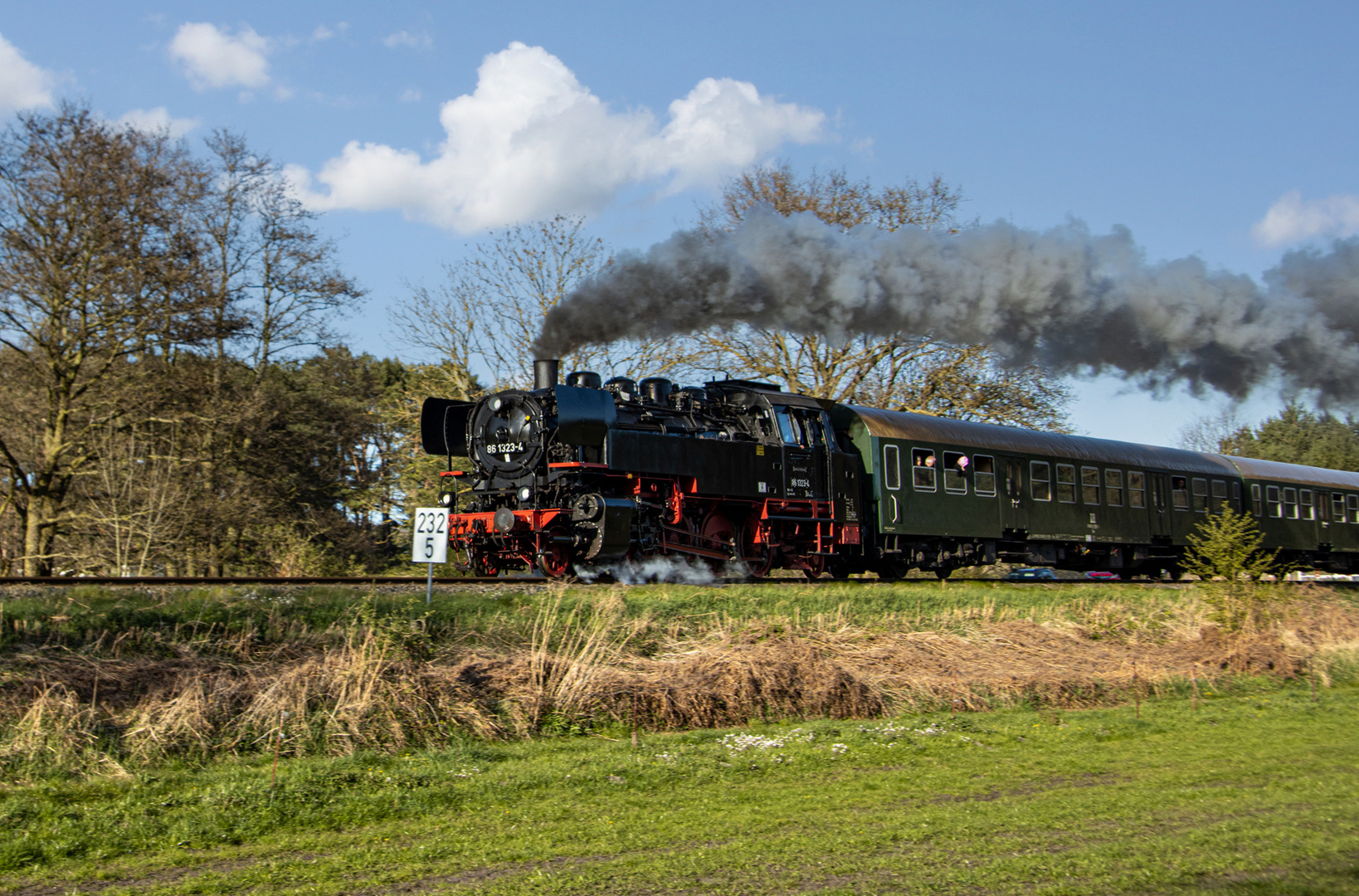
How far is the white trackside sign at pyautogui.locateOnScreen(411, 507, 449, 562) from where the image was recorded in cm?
1291

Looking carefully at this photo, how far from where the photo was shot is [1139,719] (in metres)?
11.1

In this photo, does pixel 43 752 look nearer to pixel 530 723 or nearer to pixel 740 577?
pixel 530 723

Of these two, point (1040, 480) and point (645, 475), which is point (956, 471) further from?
point (645, 475)

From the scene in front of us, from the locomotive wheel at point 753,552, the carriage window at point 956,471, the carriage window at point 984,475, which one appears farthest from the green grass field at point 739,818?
the carriage window at point 984,475

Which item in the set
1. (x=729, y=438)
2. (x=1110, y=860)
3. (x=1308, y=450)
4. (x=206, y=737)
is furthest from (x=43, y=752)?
(x=1308, y=450)

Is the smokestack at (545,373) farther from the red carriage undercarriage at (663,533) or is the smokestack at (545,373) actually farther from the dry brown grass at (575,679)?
the dry brown grass at (575,679)

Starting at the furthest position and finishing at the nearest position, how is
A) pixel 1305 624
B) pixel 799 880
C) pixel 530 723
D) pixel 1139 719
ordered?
pixel 1305 624 < pixel 1139 719 < pixel 530 723 < pixel 799 880

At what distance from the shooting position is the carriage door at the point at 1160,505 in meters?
25.1

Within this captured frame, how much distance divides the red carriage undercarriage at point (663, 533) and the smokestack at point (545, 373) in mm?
2248

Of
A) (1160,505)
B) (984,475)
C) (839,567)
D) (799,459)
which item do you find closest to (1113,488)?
(1160,505)

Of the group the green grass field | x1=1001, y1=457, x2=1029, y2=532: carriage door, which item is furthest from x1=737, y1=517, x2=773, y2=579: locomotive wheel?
the green grass field

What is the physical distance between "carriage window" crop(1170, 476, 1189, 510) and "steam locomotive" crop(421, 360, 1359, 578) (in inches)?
2.4

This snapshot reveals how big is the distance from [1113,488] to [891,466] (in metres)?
7.14

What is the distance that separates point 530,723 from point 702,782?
2407 millimetres
